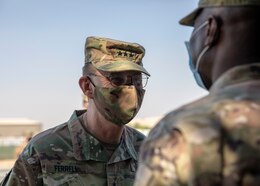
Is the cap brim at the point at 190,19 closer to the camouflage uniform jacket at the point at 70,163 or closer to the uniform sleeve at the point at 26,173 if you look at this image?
the camouflage uniform jacket at the point at 70,163

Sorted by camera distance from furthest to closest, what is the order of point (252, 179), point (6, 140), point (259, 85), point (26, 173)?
point (6, 140)
point (26, 173)
point (259, 85)
point (252, 179)

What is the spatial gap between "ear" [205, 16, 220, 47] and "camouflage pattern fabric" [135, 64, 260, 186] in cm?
22

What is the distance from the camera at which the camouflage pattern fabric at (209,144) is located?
1.54 meters

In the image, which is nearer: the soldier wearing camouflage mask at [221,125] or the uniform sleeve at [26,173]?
the soldier wearing camouflage mask at [221,125]

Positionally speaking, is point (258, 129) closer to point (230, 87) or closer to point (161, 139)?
point (230, 87)

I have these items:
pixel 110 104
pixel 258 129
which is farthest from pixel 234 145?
pixel 110 104

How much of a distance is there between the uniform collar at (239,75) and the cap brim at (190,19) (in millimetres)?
295

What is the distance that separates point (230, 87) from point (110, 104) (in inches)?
69.7

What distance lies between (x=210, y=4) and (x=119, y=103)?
5.41ft

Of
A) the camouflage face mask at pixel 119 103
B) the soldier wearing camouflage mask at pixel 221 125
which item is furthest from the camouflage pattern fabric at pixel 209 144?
the camouflage face mask at pixel 119 103

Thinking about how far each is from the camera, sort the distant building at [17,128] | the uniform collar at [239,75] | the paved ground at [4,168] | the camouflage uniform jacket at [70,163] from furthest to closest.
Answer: the distant building at [17,128] < the paved ground at [4,168] < the camouflage uniform jacket at [70,163] < the uniform collar at [239,75]

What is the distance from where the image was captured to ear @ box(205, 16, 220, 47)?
1797mm

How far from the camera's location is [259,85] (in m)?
1.67

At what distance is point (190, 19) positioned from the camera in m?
1.97
